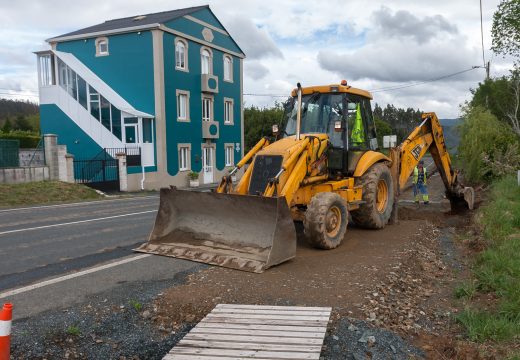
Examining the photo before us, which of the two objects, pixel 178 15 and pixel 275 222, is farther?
pixel 178 15

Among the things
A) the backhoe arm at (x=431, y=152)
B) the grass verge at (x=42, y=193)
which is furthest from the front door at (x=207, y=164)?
the backhoe arm at (x=431, y=152)

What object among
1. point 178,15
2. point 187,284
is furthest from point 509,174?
point 178,15

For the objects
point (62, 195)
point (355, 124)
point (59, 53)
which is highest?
point (59, 53)

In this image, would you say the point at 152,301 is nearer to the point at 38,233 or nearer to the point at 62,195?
the point at 38,233

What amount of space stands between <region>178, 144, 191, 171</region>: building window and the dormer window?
7537 mm

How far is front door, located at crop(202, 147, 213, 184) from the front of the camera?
34.0m

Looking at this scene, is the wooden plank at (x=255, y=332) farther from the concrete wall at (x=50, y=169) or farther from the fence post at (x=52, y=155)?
the fence post at (x=52, y=155)

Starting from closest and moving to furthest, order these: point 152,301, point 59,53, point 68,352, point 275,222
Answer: point 68,352 < point 152,301 < point 275,222 < point 59,53

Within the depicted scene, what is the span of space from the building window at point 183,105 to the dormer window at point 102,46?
526 centimetres

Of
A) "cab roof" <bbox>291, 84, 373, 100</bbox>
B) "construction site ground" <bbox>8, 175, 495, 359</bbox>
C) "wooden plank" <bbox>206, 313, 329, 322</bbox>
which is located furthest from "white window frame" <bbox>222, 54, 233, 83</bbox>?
"wooden plank" <bbox>206, 313, 329, 322</bbox>

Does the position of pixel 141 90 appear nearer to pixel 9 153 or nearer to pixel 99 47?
pixel 99 47

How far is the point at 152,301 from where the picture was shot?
18.5 feet

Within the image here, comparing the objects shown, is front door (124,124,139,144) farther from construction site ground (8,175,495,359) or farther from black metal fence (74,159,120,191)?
construction site ground (8,175,495,359)

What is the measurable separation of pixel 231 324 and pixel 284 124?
557 centimetres
